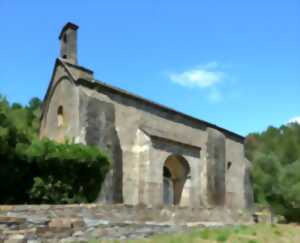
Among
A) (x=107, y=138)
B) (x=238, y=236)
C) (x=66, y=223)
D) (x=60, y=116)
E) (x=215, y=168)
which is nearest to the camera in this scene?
(x=66, y=223)

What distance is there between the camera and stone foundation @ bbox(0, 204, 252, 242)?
Result: 11062mm

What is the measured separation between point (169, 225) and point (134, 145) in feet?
26.5

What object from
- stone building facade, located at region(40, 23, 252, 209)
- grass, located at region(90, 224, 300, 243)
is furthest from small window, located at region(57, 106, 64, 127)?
grass, located at region(90, 224, 300, 243)

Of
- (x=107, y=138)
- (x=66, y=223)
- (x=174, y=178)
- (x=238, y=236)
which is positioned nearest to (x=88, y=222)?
(x=66, y=223)

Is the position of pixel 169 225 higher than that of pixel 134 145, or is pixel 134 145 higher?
pixel 134 145

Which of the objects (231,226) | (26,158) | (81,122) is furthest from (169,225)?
(81,122)

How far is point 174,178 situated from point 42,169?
9.50 meters

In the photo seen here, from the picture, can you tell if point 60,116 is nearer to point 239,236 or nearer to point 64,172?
point 64,172

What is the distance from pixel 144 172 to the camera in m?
21.9

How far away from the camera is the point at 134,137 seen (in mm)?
22750

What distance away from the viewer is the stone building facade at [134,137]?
20.8 m

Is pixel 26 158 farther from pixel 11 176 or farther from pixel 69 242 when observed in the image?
pixel 69 242

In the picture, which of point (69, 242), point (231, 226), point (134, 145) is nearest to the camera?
point (69, 242)

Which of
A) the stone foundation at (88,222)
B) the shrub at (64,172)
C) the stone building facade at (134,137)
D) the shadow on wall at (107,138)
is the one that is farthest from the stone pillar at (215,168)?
the shrub at (64,172)
